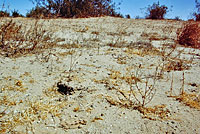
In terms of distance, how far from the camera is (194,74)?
78.7 inches

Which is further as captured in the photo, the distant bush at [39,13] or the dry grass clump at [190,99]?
the distant bush at [39,13]

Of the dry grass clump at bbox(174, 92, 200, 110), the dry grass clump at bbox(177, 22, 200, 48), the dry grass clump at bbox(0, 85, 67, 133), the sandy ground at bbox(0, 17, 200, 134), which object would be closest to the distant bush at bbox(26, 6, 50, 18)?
the sandy ground at bbox(0, 17, 200, 134)

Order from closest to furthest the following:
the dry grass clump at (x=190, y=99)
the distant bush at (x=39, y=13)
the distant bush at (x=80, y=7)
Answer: the dry grass clump at (x=190, y=99), the distant bush at (x=39, y=13), the distant bush at (x=80, y=7)

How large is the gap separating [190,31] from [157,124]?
3091 mm

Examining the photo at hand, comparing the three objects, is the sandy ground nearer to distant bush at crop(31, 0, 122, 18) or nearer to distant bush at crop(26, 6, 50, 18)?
distant bush at crop(26, 6, 50, 18)

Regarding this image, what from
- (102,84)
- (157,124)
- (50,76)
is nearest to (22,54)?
(50,76)

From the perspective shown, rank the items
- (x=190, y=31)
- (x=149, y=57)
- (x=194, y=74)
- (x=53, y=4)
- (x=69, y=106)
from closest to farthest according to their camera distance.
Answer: (x=69, y=106) → (x=194, y=74) → (x=149, y=57) → (x=190, y=31) → (x=53, y=4)

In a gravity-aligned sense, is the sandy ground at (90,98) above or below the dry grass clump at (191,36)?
below

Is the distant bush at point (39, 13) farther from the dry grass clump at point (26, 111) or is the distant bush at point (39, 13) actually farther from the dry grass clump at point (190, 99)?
the dry grass clump at point (190, 99)

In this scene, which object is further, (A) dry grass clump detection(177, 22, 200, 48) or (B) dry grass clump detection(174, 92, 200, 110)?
(A) dry grass clump detection(177, 22, 200, 48)

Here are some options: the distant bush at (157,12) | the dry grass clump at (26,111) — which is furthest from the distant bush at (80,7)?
the dry grass clump at (26,111)

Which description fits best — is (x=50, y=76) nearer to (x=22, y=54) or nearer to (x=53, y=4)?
(x=22, y=54)

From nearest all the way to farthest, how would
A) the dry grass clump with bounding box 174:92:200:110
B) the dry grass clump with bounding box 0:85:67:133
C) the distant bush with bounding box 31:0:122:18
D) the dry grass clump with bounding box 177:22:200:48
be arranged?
1. the dry grass clump with bounding box 0:85:67:133
2. the dry grass clump with bounding box 174:92:200:110
3. the dry grass clump with bounding box 177:22:200:48
4. the distant bush with bounding box 31:0:122:18

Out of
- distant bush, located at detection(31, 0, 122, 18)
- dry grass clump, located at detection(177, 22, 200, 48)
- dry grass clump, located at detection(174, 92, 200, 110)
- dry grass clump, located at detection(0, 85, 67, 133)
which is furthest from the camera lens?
distant bush, located at detection(31, 0, 122, 18)
